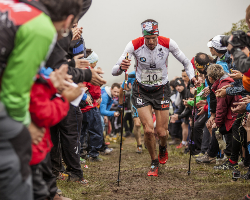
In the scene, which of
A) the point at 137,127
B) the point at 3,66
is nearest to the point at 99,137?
the point at 137,127

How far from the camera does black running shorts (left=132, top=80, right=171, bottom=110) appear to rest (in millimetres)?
6039

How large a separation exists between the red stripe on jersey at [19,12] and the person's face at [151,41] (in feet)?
12.5

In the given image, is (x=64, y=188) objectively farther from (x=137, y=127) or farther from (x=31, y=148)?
(x=137, y=127)

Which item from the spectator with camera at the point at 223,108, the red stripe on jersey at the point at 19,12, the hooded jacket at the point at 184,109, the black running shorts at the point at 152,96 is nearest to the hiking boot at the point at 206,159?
the spectator with camera at the point at 223,108

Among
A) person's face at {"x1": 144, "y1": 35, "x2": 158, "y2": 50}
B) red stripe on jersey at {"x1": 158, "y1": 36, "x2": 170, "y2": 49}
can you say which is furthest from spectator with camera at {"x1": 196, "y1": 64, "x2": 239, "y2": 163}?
person's face at {"x1": 144, "y1": 35, "x2": 158, "y2": 50}

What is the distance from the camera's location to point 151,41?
5746 millimetres

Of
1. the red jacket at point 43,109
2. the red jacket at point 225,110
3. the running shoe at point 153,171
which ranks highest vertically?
the red jacket at point 43,109

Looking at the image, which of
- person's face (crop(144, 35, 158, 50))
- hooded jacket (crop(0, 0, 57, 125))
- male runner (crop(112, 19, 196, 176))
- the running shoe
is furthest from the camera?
male runner (crop(112, 19, 196, 176))

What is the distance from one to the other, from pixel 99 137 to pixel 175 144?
4154 millimetres

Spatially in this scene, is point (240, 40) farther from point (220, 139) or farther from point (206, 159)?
point (206, 159)

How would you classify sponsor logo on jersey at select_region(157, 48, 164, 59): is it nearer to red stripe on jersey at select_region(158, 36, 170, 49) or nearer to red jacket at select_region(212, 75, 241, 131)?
red stripe on jersey at select_region(158, 36, 170, 49)

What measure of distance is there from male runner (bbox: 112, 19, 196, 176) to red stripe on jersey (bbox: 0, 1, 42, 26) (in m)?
3.67

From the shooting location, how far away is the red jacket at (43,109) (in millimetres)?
2244

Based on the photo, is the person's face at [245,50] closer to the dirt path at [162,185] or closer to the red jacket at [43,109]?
the dirt path at [162,185]
